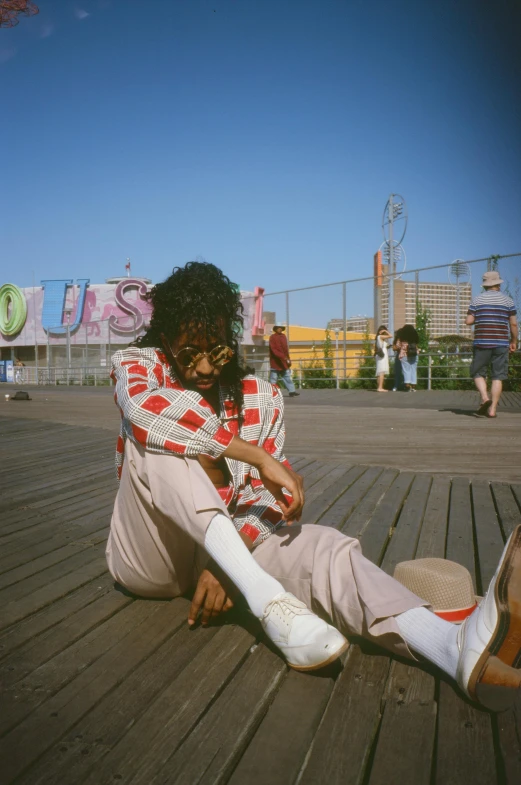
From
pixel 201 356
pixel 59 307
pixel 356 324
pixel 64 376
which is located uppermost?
pixel 59 307

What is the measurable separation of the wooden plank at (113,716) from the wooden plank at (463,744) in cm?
59

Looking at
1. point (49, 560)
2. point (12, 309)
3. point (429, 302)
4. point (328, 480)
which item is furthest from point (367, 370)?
point (12, 309)

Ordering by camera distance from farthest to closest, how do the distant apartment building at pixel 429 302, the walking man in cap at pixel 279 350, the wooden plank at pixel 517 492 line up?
1. the walking man in cap at pixel 279 350
2. the distant apartment building at pixel 429 302
3. the wooden plank at pixel 517 492

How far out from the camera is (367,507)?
307 centimetres

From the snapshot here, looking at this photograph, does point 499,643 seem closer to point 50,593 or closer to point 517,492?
point 50,593

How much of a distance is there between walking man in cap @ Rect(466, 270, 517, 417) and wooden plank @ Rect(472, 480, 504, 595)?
12.2 ft

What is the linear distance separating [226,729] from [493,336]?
6.51m

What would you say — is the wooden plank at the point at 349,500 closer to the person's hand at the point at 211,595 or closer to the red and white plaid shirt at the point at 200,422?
the red and white plaid shirt at the point at 200,422

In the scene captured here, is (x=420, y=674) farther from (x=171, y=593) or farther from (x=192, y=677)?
(x=171, y=593)

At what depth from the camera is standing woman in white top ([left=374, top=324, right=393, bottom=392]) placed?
40.1 feet

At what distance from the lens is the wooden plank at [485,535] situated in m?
2.13

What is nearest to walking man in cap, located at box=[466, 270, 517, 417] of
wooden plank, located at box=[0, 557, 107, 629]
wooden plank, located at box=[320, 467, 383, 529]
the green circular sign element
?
wooden plank, located at box=[320, 467, 383, 529]

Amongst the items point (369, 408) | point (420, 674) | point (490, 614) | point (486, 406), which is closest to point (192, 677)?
point (420, 674)

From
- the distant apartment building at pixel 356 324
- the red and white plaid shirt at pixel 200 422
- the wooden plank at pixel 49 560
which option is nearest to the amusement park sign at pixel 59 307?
the distant apartment building at pixel 356 324
